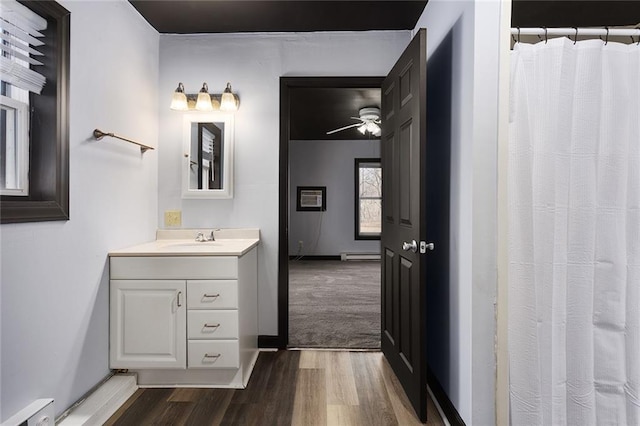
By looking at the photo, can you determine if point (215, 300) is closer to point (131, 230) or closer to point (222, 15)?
point (131, 230)

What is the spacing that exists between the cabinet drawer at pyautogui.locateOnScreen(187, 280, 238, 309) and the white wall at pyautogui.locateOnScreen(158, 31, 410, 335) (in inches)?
26.7

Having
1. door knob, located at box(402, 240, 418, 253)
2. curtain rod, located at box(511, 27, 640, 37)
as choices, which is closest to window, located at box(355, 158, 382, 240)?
door knob, located at box(402, 240, 418, 253)

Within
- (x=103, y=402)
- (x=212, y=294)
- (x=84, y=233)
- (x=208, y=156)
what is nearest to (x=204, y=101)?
(x=208, y=156)

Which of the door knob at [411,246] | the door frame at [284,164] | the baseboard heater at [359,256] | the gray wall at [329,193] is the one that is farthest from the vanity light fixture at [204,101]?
the baseboard heater at [359,256]

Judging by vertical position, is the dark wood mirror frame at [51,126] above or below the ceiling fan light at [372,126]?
below

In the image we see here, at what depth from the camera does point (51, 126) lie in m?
1.64

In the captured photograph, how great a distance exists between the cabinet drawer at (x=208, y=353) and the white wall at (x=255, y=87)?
0.69 metres

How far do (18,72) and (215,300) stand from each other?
4.62 ft

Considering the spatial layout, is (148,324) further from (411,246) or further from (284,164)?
(411,246)

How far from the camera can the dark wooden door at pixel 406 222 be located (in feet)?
5.94

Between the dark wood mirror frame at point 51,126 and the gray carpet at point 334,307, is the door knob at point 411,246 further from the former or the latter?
the dark wood mirror frame at point 51,126

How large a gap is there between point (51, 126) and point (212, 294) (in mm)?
1151

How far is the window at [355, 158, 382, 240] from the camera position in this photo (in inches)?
279

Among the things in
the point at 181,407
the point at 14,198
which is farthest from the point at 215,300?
the point at 14,198
